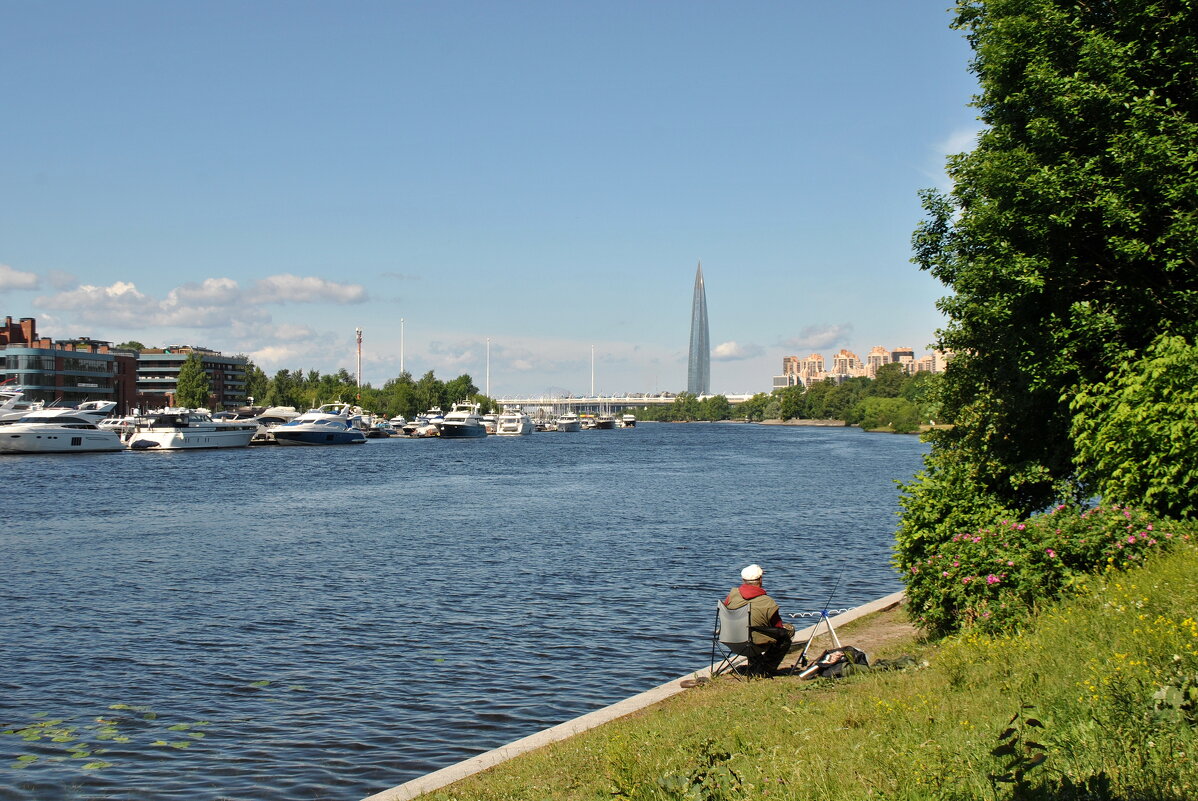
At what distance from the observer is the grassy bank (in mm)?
7191

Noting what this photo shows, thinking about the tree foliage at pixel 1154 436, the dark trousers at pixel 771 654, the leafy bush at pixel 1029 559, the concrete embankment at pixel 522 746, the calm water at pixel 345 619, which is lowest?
the calm water at pixel 345 619

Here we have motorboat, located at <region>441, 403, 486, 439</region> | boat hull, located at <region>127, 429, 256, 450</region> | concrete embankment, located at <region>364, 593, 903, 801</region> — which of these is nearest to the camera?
concrete embankment, located at <region>364, 593, 903, 801</region>

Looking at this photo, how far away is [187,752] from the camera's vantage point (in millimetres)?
13422

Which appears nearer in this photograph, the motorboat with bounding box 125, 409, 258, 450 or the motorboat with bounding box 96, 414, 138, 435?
the motorboat with bounding box 125, 409, 258, 450

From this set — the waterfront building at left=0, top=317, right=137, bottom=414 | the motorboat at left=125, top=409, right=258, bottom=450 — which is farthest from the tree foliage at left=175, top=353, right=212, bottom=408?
the motorboat at left=125, top=409, right=258, bottom=450

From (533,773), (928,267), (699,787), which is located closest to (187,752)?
(533,773)

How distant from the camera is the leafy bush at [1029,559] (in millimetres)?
12453

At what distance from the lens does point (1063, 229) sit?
16062mm

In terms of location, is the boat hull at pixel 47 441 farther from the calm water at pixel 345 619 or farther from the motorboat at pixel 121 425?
the calm water at pixel 345 619

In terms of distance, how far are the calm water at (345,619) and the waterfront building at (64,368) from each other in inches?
4628

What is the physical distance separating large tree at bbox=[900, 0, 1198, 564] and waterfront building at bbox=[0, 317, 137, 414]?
497 feet

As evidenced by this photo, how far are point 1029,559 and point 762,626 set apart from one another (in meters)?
3.67

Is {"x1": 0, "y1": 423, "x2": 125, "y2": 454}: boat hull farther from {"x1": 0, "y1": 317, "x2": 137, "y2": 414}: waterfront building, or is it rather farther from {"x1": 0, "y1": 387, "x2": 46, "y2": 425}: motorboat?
{"x1": 0, "y1": 317, "x2": 137, "y2": 414}: waterfront building

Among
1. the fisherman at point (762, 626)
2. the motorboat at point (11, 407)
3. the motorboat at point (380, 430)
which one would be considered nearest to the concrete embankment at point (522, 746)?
the fisherman at point (762, 626)
